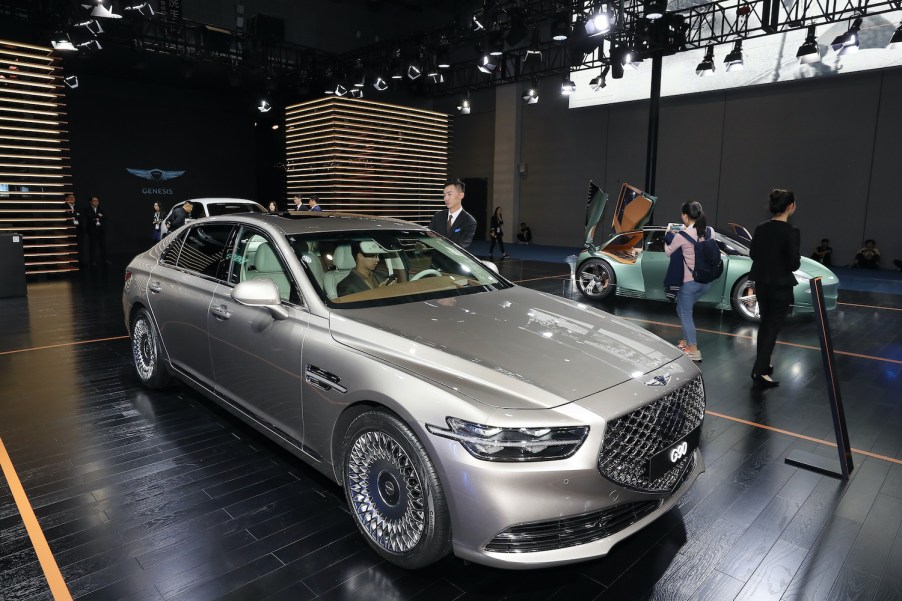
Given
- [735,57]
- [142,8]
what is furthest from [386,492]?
[735,57]

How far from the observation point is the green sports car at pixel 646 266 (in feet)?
24.0

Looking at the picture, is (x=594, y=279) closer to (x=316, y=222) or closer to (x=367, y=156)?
(x=316, y=222)

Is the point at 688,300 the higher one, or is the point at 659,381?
the point at 659,381

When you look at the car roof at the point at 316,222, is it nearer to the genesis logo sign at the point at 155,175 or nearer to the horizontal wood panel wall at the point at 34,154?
the horizontal wood panel wall at the point at 34,154

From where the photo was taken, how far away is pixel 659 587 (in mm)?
2283

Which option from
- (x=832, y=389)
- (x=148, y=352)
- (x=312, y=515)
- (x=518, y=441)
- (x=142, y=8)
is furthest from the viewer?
(x=142, y=8)

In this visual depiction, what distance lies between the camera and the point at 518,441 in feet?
6.46

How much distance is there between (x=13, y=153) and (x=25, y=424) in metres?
9.34

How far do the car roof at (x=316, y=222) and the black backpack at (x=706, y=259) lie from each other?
275 centimetres

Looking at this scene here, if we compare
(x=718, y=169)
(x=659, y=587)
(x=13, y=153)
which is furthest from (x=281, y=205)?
(x=659, y=587)

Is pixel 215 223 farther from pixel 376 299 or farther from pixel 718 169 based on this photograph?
pixel 718 169

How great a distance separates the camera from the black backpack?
5074 millimetres

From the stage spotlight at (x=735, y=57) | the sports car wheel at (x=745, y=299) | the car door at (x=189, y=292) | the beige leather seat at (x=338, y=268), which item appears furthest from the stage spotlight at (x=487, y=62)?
the beige leather seat at (x=338, y=268)

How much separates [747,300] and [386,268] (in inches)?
233
